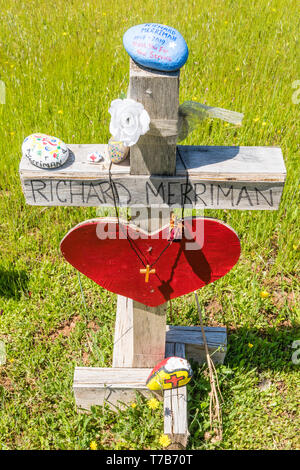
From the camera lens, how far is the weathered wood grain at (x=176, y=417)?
1.90m

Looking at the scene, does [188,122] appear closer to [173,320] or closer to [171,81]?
[171,81]

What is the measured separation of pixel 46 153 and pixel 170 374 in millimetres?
1129

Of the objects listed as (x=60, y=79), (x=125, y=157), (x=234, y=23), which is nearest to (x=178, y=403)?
(x=125, y=157)

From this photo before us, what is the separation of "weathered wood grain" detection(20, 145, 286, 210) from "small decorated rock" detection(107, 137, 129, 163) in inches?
1.2

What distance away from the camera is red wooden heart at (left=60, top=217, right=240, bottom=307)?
5.31ft

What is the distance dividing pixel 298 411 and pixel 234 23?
389 cm

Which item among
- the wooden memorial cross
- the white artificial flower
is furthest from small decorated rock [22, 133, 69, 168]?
the white artificial flower

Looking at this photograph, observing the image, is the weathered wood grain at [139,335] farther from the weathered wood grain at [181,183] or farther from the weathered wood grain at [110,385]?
the weathered wood grain at [181,183]

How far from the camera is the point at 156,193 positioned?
1.52 m

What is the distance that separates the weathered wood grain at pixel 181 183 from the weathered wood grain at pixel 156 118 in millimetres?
49

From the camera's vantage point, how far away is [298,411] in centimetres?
222

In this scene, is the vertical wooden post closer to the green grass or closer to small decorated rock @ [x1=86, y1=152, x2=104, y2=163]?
small decorated rock @ [x1=86, y1=152, x2=104, y2=163]

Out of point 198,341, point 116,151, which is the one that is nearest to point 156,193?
point 116,151

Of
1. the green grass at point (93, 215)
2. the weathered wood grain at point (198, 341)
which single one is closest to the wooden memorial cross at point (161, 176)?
the weathered wood grain at point (198, 341)
